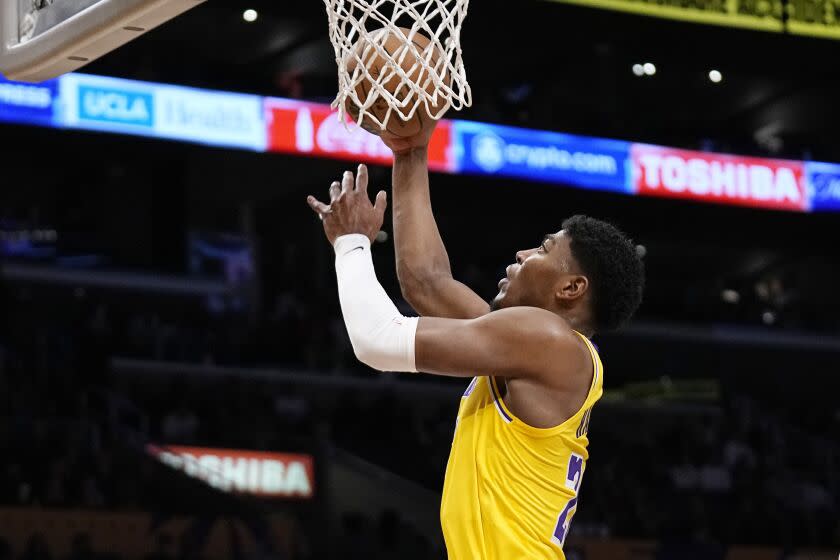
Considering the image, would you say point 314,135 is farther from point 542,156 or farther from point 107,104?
point 542,156

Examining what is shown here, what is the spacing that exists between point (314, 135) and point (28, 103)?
9.19 feet

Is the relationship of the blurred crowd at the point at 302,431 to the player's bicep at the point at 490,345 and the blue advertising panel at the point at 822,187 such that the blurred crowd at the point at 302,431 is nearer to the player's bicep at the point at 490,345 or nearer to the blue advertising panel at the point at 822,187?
the blue advertising panel at the point at 822,187

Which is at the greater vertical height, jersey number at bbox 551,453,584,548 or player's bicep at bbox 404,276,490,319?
player's bicep at bbox 404,276,490,319

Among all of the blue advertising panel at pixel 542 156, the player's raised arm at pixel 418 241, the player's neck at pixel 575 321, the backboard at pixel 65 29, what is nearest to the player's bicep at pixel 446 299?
the player's raised arm at pixel 418 241

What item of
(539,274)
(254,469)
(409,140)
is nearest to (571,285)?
(539,274)

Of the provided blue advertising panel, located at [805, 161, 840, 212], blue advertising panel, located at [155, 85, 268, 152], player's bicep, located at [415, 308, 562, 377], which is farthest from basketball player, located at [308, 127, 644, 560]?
blue advertising panel, located at [805, 161, 840, 212]

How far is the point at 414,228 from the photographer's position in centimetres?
374

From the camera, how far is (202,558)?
38.9ft

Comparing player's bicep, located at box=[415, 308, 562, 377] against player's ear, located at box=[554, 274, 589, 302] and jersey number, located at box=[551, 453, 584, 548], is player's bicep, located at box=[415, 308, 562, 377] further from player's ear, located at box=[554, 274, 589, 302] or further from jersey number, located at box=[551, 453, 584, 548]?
jersey number, located at box=[551, 453, 584, 548]

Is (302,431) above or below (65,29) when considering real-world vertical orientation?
below

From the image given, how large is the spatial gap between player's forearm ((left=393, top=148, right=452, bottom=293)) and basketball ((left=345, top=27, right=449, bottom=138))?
0.16 meters

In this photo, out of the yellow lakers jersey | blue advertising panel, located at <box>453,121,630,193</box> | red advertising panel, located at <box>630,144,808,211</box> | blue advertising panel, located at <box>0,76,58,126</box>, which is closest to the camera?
the yellow lakers jersey

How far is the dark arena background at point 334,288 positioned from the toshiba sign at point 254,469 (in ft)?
0.09

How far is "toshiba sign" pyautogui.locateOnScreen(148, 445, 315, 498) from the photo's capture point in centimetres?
1334
